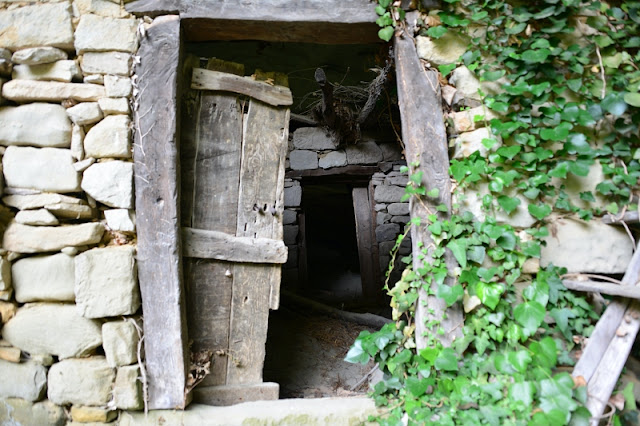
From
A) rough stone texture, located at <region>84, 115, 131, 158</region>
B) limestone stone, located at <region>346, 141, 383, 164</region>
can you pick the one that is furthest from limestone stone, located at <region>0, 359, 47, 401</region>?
limestone stone, located at <region>346, 141, 383, 164</region>

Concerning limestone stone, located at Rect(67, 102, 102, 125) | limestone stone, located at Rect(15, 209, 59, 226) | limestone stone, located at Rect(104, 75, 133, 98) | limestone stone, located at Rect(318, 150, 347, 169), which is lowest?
limestone stone, located at Rect(15, 209, 59, 226)

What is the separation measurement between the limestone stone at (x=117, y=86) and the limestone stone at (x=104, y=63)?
3 centimetres

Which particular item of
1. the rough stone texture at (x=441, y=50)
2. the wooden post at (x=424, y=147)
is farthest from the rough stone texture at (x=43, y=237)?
the rough stone texture at (x=441, y=50)

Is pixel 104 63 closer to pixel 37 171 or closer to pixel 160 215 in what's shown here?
pixel 37 171

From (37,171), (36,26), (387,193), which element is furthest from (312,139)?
(37,171)

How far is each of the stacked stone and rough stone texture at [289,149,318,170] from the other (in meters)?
3.04

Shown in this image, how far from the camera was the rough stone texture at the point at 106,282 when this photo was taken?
5.16 ft

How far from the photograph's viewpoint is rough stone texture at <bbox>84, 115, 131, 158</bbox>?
1.62 meters

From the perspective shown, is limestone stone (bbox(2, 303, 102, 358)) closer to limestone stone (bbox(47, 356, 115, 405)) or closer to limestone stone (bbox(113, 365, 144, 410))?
limestone stone (bbox(47, 356, 115, 405))

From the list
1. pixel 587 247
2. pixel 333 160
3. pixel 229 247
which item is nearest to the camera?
pixel 587 247

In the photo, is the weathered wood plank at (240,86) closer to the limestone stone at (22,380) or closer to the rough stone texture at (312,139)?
the limestone stone at (22,380)

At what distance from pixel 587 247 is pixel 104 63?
7.85 feet

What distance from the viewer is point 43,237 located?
5.20ft

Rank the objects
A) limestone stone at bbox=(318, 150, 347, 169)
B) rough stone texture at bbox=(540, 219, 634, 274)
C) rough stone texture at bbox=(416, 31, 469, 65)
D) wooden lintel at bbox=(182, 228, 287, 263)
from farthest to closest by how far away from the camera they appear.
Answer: limestone stone at bbox=(318, 150, 347, 169)
wooden lintel at bbox=(182, 228, 287, 263)
rough stone texture at bbox=(416, 31, 469, 65)
rough stone texture at bbox=(540, 219, 634, 274)
